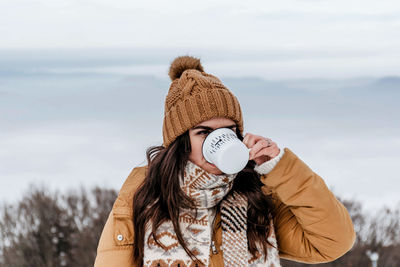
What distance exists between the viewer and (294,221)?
2996 millimetres

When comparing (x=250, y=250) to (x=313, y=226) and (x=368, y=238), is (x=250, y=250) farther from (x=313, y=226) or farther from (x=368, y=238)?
(x=368, y=238)

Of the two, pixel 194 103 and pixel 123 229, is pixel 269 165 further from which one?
pixel 123 229

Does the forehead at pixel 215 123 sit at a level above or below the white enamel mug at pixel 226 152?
above

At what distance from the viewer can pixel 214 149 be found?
2645mm

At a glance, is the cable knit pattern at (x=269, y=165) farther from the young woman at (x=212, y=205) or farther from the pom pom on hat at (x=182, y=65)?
the pom pom on hat at (x=182, y=65)

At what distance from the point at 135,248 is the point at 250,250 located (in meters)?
0.56

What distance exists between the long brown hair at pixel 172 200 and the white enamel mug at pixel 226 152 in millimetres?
229

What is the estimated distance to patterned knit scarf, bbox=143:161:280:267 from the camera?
9.34 ft

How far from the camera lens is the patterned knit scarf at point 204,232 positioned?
2848 mm

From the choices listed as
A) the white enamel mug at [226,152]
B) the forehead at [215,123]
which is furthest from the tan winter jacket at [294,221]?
the forehead at [215,123]

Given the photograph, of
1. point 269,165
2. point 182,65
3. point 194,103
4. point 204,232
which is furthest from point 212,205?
point 182,65

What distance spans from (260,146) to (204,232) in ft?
1.72

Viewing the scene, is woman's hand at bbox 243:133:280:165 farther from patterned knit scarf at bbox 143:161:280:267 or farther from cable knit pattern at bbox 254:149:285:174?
patterned knit scarf at bbox 143:161:280:267

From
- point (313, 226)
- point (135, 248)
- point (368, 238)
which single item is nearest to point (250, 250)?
point (313, 226)
